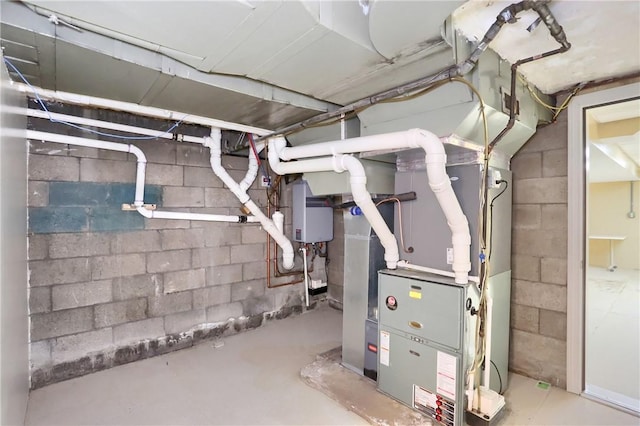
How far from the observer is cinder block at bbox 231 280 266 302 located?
339 centimetres

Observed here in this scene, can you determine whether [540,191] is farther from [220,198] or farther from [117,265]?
[117,265]

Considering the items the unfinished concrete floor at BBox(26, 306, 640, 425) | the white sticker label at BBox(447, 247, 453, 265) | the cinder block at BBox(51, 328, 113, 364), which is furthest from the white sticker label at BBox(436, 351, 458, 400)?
the cinder block at BBox(51, 328, 113, 364)

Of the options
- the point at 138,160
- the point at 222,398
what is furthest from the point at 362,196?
the point at 138,160

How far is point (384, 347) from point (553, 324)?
4.26 ft

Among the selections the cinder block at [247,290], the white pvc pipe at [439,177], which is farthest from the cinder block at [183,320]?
the white pvc pipe at [439,177]

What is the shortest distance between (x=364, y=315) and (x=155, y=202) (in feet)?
6.92

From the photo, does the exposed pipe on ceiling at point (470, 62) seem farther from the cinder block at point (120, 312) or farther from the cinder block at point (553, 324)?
the cinder block at point (120, 312)

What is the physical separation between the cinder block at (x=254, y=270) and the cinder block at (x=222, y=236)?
0.31m

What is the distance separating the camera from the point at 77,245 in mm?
2523

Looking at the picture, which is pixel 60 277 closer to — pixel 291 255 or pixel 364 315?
pixel 291 255

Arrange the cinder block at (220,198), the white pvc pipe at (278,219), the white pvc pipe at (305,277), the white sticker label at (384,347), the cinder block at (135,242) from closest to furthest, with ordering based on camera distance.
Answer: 1. the white sticker label at (384,347)
2. the cinder block at (135,242)
3. the cinder block at (220,198)
4. the white pvc pipe at (278,219)
5. the white pvc pipe at (305,277)

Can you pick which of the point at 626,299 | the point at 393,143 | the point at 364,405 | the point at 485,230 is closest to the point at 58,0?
the point at 393,143

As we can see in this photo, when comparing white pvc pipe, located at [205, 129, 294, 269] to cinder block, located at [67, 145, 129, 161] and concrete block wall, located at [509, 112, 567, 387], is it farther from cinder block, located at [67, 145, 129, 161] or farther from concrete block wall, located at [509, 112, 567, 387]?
concrete block wall, located at [509, 112, 567, 387]

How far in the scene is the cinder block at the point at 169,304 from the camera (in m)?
2.89
